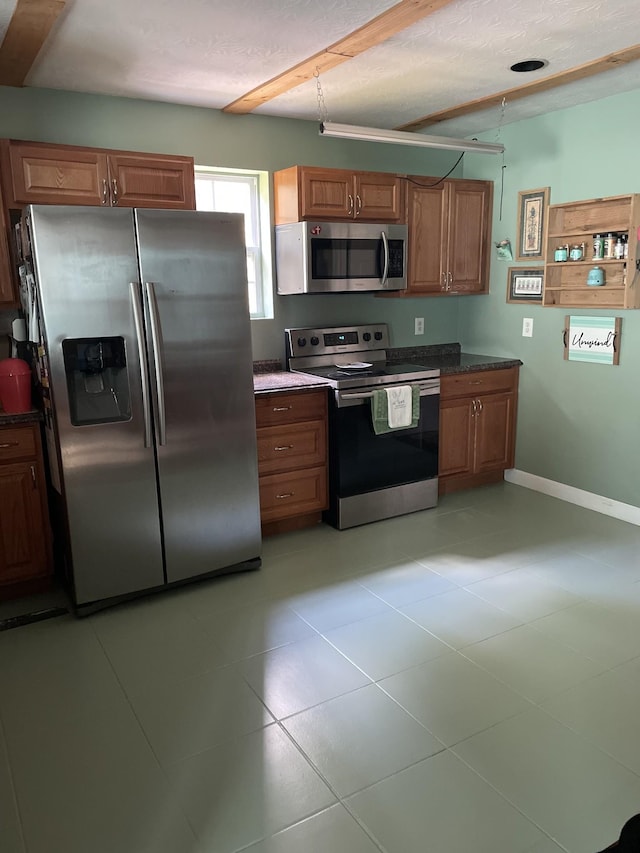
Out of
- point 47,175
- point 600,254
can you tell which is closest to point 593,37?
point 600,254

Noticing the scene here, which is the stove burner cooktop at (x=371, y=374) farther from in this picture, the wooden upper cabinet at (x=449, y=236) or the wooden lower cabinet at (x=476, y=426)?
the wooden upper cabinet at (x=449, y=236)

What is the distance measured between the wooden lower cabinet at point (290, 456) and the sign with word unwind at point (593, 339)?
171 centimetres

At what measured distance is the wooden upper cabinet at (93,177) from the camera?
2.97m

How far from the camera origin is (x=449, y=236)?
4.45 m

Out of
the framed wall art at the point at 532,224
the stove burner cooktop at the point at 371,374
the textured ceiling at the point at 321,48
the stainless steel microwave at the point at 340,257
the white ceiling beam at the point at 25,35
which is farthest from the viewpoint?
the framed wall art at the point at 532,224

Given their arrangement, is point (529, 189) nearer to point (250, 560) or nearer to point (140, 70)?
point (140, 70)

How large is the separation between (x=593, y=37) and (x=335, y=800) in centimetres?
314

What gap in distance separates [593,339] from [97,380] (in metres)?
2.98

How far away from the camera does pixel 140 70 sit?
3.03 m

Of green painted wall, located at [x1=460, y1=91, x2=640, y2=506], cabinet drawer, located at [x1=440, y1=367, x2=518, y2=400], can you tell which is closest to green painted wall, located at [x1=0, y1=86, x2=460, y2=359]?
green painted wall, located at [x1=460, y1=91, x2=640, y2=506]

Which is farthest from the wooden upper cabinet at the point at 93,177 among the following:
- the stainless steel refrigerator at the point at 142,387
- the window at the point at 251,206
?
the window at the point at 251,206

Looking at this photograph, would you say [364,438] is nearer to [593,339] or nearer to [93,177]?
Answer: [593,339]

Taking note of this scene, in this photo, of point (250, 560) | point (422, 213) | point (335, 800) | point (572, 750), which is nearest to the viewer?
point (335, 800)

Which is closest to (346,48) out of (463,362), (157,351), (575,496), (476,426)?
(157,351)
